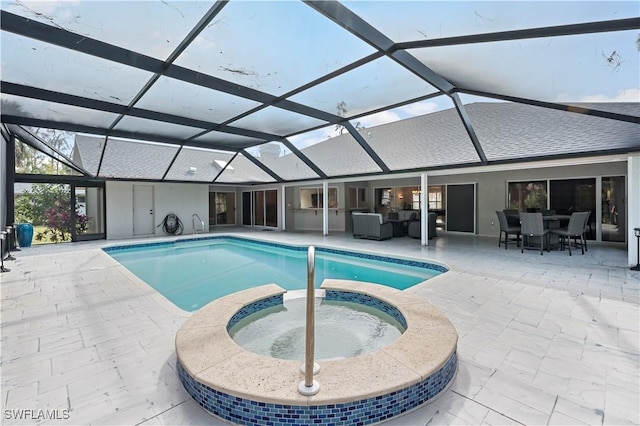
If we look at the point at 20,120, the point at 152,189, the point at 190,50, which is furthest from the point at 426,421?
the point at 152,189

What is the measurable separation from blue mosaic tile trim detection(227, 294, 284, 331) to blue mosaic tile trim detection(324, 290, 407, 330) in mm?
718

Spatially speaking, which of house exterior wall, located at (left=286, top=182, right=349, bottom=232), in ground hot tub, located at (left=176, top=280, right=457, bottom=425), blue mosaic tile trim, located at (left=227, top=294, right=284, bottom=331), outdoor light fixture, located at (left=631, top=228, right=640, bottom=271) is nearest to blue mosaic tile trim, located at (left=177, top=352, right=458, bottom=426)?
in ground hot tub, located at (left=176, top=280, right=457, bottom=425)

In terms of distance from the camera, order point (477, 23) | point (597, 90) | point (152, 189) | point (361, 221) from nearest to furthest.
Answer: point (477, 23), point (597, 90), point (361, 221), point (152, 189)

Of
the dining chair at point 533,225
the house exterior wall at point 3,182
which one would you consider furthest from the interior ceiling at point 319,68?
the dining chair at point 533,225

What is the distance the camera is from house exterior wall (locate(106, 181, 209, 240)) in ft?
36.3

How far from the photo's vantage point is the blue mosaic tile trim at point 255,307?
128 inches

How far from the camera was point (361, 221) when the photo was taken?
1037 centimetres

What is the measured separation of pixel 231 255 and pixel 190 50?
619 cm

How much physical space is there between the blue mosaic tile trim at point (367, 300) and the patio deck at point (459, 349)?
2.16ft

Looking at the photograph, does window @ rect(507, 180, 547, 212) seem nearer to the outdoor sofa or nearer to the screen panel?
the screen panel

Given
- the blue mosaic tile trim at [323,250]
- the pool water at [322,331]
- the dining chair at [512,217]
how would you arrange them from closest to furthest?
the pool water at [322,331]
the blue mosaic tile trim at [323,250]
the dining chair at [512,217]

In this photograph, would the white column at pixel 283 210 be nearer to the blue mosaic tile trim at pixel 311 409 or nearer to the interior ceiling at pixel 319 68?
the interior ceiling at pixel 319 68

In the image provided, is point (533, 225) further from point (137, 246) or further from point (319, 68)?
point (137, 246)

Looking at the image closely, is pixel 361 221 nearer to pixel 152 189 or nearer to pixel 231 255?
pixel 231 255
